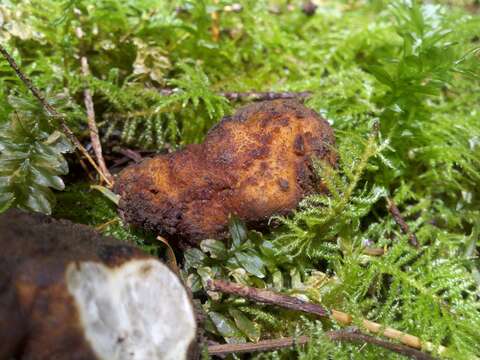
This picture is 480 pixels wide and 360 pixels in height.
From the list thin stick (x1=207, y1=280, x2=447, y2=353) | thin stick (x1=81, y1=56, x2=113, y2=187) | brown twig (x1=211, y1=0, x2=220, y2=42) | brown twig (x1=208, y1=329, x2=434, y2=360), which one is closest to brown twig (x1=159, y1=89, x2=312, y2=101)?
thin stick (x1=81, y1=56, x2=113, y2=187)

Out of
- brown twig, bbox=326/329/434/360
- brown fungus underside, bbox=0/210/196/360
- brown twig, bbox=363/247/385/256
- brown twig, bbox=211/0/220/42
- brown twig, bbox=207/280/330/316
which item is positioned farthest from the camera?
brown twig, bbox=211/0/220/42

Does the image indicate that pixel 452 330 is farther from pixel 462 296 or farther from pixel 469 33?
pixel 469 33

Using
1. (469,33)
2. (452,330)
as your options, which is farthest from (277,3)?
(452,330)

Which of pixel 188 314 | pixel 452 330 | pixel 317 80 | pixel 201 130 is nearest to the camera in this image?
pixel 188 314

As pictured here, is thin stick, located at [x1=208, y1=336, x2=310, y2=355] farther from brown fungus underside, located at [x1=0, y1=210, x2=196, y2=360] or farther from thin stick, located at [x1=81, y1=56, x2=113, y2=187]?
thin stick, located at [x1=81, y1=56, x2=113, y2=187]

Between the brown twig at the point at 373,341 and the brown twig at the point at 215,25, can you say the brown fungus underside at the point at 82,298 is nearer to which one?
the brown twig at the point at 373,341
